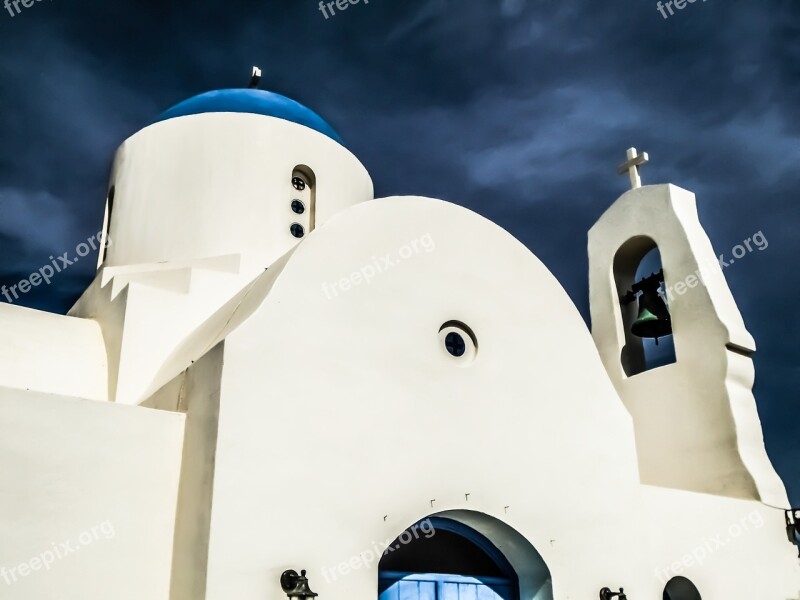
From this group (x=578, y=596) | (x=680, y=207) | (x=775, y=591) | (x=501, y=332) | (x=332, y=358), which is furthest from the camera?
(x=680, y=207)

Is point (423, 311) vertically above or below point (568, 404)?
above

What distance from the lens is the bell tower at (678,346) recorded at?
32.1 ft

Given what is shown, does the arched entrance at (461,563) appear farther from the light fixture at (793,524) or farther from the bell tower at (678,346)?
the light fixture at (793,524)

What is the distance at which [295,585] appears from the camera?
6043 mm

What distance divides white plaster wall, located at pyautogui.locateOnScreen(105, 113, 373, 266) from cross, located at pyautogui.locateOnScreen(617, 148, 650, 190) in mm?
4298

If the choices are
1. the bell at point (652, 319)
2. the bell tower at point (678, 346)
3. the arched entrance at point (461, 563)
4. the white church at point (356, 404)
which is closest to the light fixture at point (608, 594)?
the white church at point (356, 404)

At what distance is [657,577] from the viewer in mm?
8492

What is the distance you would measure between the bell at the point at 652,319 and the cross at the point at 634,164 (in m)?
1.84

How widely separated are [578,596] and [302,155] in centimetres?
708

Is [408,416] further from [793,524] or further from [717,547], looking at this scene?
[793,524]

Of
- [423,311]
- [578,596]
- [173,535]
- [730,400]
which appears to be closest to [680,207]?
[730,400]

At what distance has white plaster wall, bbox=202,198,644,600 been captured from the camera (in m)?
6.30

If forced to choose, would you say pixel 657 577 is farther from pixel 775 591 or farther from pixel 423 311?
pixel 423 311

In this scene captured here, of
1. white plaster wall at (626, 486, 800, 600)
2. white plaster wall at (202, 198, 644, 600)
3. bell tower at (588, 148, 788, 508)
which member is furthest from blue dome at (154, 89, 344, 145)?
white plaster wall at (626, 486, 800, 600)
